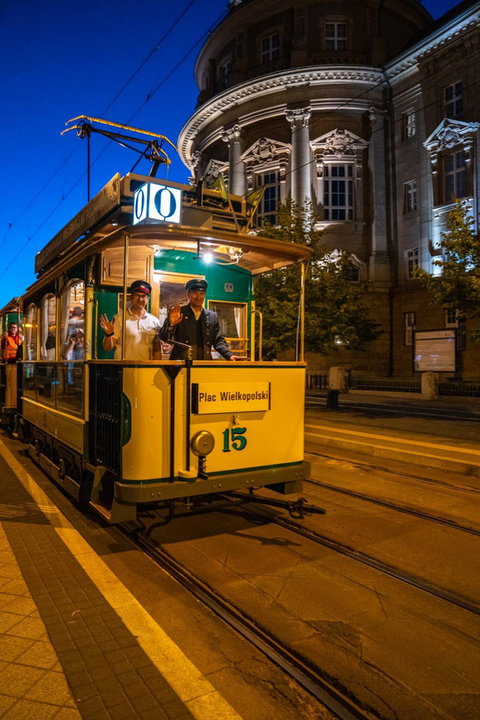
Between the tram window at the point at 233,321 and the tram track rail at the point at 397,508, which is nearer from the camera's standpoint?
the tram track rail at the point at 397,508

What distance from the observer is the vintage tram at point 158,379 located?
480cm

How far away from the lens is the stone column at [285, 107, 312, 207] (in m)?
33.2

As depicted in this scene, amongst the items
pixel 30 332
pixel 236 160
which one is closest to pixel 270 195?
pixel 236 160

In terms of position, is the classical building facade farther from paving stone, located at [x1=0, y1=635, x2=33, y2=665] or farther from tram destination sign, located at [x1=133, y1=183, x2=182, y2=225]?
paving stone, located at [x1=0, y1=635, x2=33, y2=665]

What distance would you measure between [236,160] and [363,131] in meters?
8.42

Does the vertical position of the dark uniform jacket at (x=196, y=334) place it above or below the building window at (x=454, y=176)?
below

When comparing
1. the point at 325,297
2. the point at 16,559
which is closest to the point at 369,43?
the point at 325,297

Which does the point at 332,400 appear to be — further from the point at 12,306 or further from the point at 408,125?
the point at 408,125

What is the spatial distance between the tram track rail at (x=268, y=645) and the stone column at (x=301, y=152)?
102 ft

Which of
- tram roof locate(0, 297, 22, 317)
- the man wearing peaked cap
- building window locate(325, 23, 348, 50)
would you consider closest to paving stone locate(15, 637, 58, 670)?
the man wearing peaked cap

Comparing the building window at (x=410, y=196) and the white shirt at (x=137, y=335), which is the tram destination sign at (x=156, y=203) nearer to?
the white shirt at (x=137, y=335)

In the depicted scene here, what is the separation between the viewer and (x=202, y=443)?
4.95 m

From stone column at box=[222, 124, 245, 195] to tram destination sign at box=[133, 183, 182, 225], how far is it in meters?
30.9

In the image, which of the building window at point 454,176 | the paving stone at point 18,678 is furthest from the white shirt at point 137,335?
the building window at point 454,176
